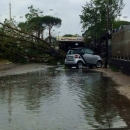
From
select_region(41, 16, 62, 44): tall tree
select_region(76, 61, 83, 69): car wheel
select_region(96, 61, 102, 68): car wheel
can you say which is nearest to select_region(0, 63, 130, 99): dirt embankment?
select_region(76, 61, 83, 69): car wheel

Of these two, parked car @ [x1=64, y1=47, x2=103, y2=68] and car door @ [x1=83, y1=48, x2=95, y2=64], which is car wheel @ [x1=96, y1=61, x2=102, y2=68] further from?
car door @ [x1=83, y1=48, x2=95, y2=64]

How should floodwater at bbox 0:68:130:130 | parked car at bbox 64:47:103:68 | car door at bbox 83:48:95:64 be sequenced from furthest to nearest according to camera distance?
car door at bbox 83:48:95:64
parked car at bbox 64:47:103:68
floodwater at bbox 0:68:130:130

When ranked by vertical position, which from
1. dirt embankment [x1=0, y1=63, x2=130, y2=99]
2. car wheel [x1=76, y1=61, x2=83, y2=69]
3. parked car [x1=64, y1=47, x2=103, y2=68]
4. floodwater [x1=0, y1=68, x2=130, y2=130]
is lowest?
floodwater [x1=0, y1=68, x2=130, y2=130]

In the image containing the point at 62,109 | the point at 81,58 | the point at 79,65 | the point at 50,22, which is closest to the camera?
the point at 62,109

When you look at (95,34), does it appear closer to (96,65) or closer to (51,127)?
(96,65)

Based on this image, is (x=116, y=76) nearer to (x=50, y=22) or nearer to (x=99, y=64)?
(x=99, y=64)

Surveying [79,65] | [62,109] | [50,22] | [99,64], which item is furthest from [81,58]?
[50,22]

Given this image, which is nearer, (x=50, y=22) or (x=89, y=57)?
(x=89, y=57)

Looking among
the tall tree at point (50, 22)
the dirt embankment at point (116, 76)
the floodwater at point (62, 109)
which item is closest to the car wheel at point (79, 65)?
the dirt embankment at point (116, 76)

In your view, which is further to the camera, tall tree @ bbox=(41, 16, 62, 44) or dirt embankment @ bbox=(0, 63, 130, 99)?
tall tree @ bbox=(41, 16, 62, 44)

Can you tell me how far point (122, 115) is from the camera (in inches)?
375

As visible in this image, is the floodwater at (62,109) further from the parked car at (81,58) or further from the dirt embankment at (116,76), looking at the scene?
the parked car at (81,58)

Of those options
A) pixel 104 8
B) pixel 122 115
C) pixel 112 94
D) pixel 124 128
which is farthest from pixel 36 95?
pixel 104 8

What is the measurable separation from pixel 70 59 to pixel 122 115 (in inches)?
867
